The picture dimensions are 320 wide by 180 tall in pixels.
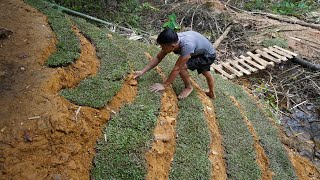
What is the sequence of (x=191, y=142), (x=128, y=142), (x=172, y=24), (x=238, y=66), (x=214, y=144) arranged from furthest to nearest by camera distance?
1. (x=172, y=24)
2. (x=238, y=66)
3. (x=214, y=144)
4. (x=191, y=142)
5. (x=128, y=142)

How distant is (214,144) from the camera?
391cm

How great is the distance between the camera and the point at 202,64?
3.97m

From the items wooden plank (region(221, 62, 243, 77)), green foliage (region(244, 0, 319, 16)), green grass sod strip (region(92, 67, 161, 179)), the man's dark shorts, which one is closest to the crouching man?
the man's dark shorts

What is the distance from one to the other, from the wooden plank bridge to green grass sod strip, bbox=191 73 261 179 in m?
1.85

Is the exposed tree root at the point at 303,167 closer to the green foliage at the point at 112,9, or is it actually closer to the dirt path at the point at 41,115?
the dirt path at the point at 41,115

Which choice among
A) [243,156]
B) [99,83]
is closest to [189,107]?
[243,156]

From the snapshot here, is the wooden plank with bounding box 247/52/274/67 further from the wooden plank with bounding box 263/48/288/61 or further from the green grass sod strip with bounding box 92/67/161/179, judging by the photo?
the green grass sod strip with bounding box 92/67/161/179

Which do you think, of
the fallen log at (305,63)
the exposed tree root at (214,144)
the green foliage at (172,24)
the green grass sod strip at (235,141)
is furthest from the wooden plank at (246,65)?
the exposed tree root at (214,144)

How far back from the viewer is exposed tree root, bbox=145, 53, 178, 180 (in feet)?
10.4

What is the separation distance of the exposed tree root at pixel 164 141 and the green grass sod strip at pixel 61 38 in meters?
1.34

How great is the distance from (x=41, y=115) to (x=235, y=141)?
262 cm

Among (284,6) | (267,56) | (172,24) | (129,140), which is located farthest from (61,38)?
(284,6)

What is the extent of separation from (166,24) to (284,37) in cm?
335

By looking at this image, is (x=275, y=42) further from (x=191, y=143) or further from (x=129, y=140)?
(x=129, y=140)
